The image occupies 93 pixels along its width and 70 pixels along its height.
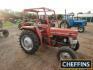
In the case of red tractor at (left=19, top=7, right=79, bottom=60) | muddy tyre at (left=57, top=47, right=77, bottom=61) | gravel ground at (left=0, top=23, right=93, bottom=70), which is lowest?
gravel ground at (left=0, top=23, right=93, bottom=70)

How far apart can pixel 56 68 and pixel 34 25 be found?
2.23 metres

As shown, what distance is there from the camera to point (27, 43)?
7566 millimetres

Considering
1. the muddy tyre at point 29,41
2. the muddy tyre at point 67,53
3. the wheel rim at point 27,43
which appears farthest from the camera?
the wheel rim at point 27,43

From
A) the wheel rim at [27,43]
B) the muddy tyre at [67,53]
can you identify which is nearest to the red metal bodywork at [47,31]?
the wheel rim at [27,43]

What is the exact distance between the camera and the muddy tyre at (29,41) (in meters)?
7.15

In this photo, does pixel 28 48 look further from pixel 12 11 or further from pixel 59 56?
A: pixel 12 11

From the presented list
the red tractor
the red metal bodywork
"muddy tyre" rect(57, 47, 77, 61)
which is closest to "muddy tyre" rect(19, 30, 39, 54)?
the red tractor

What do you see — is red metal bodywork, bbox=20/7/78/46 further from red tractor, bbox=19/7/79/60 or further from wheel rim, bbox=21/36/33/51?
wheel rim, bbox=21/36/33/51

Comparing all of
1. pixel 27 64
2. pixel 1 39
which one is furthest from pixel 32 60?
pixel 1 39

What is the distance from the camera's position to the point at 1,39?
1073cm

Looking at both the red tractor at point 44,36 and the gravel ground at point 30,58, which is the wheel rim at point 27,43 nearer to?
the red tractor at point 44,36

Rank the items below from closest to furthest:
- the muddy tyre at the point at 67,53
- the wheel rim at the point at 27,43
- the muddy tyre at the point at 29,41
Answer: the muddy tyre at the point at 67,53, the muddy tyre at the point at 29,41, the wheel rim at the point at 27,43

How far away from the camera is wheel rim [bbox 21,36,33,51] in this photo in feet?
24.3

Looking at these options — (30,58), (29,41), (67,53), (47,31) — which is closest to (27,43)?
(29,41)
